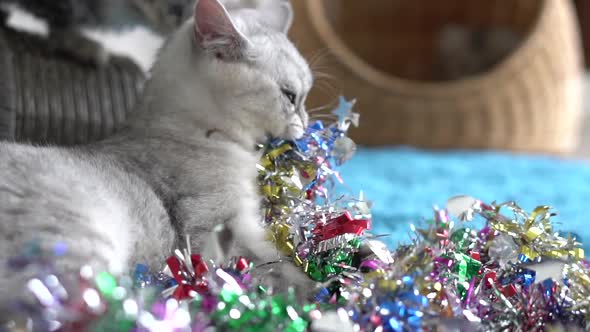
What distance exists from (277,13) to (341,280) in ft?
2.31

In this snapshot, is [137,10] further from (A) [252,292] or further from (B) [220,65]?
(A) [252,292]

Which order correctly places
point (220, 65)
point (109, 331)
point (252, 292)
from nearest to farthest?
point (109, 331), point (252, 292), point (220, 65)

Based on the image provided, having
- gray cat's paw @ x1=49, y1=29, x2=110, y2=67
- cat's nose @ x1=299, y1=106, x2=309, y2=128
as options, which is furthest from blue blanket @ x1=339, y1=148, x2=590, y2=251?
gray cat's paw @ x1=49, y1=29, x2=110, y2=67

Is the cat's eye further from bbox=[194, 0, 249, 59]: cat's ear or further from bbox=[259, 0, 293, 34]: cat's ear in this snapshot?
bbox=[259, 0, 293, 34]: cat's ear

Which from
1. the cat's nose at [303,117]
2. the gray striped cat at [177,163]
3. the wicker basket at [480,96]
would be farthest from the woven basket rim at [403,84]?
the cat's nose at [303,117]

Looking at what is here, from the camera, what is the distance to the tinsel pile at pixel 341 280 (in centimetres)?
76

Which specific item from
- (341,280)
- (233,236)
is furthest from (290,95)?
(341,280)

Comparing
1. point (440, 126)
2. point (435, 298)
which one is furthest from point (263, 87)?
point (440, 126)

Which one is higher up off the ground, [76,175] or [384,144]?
[384,144]

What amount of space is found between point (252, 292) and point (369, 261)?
0.18 m

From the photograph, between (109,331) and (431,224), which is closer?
(109,331)

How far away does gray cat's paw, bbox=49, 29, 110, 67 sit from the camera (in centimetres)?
170

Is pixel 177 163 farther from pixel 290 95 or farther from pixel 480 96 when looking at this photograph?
pixel 480 96

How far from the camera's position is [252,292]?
859 millimetres
